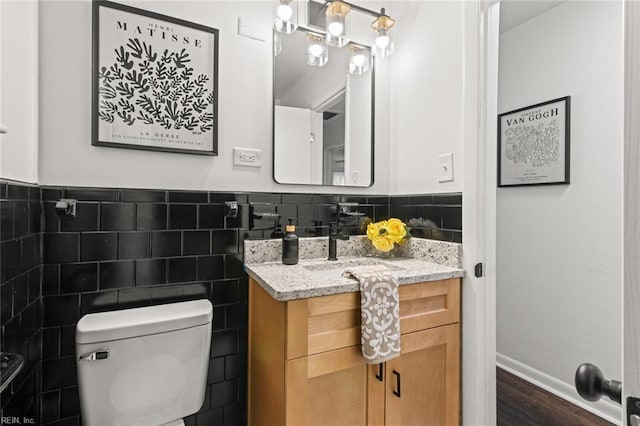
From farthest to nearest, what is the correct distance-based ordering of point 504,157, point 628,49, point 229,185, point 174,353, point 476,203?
point 504,157, point 229,185, point 476,203, point 174,353, point 628,49

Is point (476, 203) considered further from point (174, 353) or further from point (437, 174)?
point (174, 353)

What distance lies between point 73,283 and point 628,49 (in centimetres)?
165

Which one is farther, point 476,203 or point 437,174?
point 437,174

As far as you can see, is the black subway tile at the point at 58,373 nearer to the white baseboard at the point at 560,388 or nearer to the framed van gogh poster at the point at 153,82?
the framed van gogh poster at the point at 153,82

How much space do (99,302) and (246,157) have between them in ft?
2.81

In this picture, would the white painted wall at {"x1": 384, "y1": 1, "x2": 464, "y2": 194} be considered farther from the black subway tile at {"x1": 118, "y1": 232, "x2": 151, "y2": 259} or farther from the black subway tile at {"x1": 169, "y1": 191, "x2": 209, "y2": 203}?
the black subway tile at {"x1": 118, "y1": 232, "x2": 151, "y2": 259}

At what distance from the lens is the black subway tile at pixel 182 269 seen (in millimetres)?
1334

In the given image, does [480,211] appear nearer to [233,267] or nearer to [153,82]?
[233,267]

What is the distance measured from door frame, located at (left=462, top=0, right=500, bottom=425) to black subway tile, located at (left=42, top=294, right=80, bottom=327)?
1607 millimetres

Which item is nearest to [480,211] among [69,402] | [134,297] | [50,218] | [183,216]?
[183,216]

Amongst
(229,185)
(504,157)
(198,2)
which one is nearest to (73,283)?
(229,185)

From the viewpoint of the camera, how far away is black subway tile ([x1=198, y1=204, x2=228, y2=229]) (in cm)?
139

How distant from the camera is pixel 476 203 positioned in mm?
1349

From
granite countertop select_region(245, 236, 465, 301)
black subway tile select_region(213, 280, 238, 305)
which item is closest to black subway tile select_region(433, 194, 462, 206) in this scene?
granite countertop select_region(245, 236, 465, 301)
